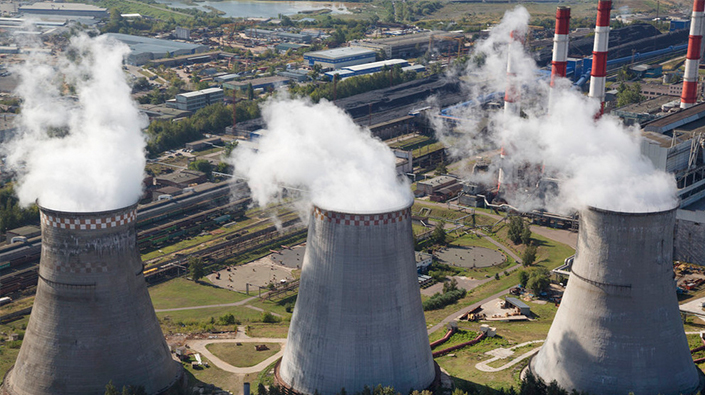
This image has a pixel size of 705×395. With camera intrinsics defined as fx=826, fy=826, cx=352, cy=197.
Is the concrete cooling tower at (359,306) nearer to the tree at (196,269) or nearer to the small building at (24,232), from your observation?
the tree at (196,269)

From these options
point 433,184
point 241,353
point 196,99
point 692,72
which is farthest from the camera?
point 196,99

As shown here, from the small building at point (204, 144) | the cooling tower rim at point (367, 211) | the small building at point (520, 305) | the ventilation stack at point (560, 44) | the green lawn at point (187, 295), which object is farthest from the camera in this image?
the small building at point (204, 144)

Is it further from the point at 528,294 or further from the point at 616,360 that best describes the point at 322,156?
the point at 528,294

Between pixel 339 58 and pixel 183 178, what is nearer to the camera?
pixel 183 178

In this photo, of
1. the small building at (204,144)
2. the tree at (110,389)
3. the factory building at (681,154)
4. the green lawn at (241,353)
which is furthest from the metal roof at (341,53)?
the tree at (110,389)

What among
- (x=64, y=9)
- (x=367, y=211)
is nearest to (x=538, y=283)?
(x=367, y=211)

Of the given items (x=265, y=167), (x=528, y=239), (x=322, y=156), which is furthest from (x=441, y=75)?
(x=322, y=156)

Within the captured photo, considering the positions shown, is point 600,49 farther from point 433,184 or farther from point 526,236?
point 433,184
